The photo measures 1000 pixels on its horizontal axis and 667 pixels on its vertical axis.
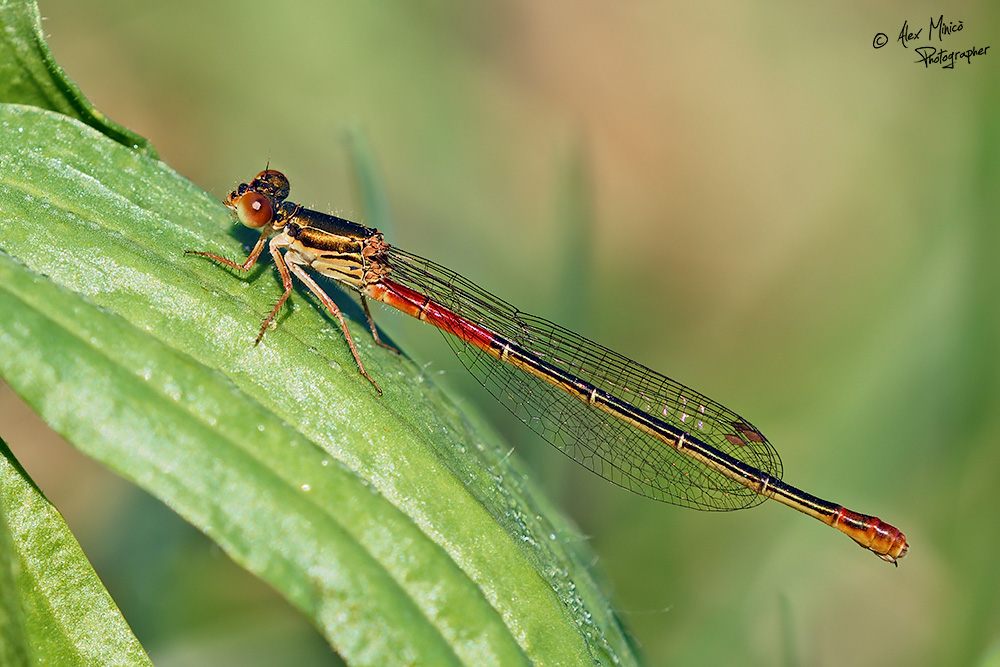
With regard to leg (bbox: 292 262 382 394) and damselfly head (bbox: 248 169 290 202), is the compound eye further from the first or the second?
leg (bbox: 292 262 382 394)

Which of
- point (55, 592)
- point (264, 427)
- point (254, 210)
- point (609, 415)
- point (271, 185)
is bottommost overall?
point (55, 592)

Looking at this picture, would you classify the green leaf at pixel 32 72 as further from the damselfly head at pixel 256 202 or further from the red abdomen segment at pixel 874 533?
the red abdomen segment at pixel 874 533

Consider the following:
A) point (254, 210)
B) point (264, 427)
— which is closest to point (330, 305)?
point (254, 210)

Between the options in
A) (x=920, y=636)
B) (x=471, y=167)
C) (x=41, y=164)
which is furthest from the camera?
(x=471, y=167)

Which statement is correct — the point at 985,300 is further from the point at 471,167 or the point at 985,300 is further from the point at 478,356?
the point at 471,167

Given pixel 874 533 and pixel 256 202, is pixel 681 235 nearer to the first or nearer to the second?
pixel 874 533

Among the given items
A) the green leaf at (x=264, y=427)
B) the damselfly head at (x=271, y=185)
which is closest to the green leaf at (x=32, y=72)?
the green leaf at (x=264, y=427)

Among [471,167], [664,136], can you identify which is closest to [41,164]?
[471,167]
